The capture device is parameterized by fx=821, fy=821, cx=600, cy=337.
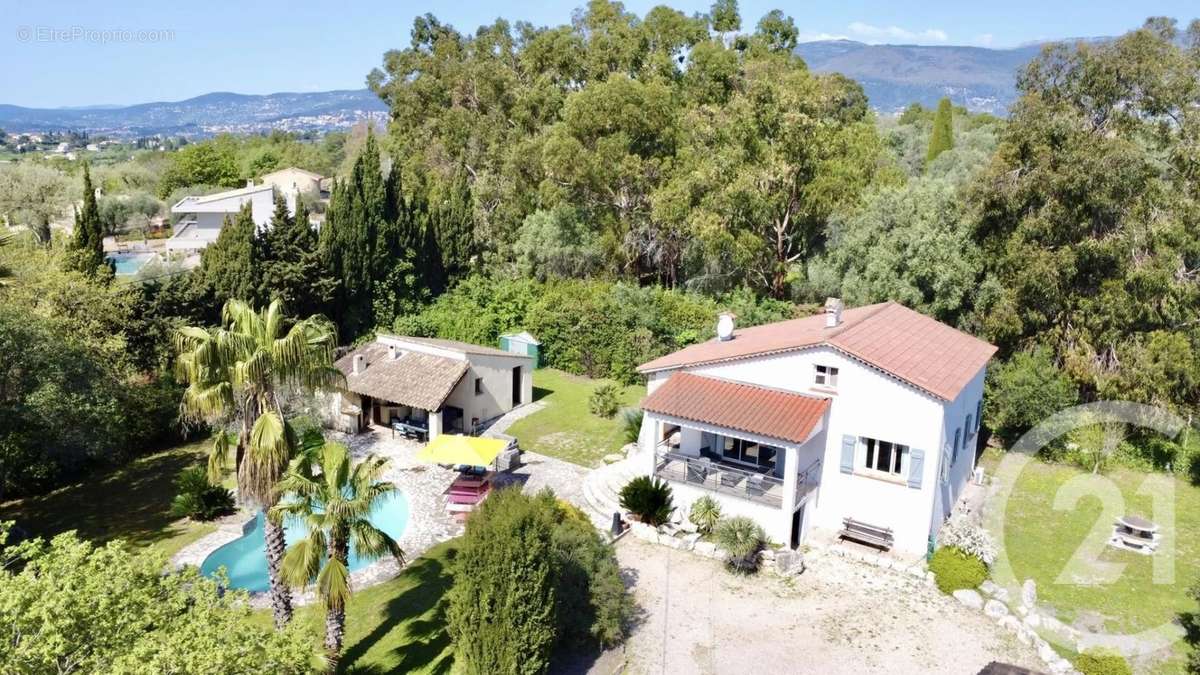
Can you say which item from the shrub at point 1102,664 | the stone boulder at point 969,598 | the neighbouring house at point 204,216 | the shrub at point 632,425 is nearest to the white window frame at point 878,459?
the stone boulder at point 969,598

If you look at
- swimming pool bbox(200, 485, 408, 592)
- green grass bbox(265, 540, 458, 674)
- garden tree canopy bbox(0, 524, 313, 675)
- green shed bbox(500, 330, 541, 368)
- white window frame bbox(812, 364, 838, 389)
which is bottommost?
swimming pool bbox(200, 485, 408, 592)

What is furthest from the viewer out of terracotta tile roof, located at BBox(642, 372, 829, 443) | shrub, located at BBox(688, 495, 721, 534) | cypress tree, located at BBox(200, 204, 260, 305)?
cypress tree, located at BBox(200, 204, 260, 305)

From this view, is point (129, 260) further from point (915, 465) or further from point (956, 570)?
point (956, 570)

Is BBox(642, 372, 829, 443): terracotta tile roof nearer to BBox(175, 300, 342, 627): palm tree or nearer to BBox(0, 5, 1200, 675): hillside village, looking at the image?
BBox(0, 5, 1200, 675): hillside village

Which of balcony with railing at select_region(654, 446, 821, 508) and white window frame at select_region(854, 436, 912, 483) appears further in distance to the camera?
balcony with railing at select_region(654, 446, 821, 508)

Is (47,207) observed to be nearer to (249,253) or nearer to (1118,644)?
(249,253)

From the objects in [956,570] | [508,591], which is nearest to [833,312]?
[956,570]

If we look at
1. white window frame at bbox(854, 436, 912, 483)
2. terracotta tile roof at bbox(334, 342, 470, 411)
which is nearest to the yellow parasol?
terracotta tile roof at bbox(334, 342, 470, 411)

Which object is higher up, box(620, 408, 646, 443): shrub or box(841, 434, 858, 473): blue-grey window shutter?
box(841, 434, 858, 473): blue-grey window shutter
